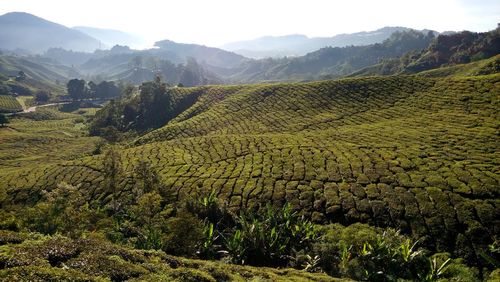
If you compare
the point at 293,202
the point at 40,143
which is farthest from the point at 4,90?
the point at 293,202

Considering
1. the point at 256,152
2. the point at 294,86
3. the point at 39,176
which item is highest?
the point at 294,86

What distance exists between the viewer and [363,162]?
3662 centimetres

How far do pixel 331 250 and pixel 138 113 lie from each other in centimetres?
9321

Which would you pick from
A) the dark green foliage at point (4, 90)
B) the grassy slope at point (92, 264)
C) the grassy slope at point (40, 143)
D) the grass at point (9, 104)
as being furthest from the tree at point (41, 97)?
the grassy slope at point (92, 264)

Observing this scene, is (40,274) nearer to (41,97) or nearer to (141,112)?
(141,112)

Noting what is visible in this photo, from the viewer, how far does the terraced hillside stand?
1107 inches

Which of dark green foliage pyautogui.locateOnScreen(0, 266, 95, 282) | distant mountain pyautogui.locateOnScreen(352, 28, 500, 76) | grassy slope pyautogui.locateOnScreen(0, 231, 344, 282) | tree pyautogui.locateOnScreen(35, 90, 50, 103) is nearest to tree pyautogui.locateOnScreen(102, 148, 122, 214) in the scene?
grassy slope pyautogui.locateOnScreen(0, 231, 344, 282)

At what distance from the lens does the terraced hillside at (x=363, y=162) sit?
2811 centimetres

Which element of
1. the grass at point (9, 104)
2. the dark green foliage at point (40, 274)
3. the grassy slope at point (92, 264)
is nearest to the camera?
the dark green foliage at point (40, 274)

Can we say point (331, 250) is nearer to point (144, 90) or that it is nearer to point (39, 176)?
point (39, 176)

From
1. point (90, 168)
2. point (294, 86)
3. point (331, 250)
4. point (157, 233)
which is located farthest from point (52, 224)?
point (294, 86)

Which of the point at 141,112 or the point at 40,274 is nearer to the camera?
the point at 40,274

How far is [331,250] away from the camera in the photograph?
82.5 ft

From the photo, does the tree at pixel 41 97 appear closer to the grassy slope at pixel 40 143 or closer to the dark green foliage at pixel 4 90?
the dark green foliage at pixel 4 90
